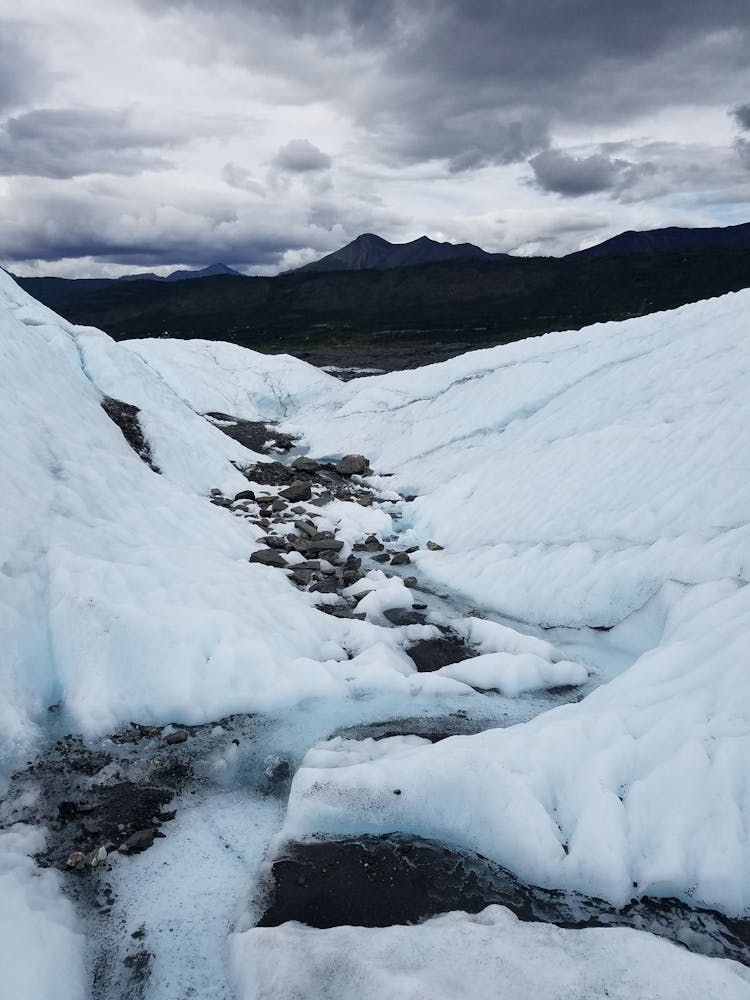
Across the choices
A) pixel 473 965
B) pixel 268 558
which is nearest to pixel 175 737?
pixel 473 965

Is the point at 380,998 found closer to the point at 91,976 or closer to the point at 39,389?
the point at 91,976

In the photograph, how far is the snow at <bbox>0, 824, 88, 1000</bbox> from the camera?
17.3 ft

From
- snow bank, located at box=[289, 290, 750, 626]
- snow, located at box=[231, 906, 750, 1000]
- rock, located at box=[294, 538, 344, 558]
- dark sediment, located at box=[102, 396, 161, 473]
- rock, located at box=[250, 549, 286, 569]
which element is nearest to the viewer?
snow, located at box=[231, 906, 750, 1000]

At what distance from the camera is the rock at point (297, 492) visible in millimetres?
21031

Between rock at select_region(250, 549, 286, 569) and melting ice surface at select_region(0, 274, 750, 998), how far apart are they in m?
1.02

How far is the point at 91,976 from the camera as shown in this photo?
5.60 metres

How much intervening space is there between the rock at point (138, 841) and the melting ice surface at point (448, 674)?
157 mm

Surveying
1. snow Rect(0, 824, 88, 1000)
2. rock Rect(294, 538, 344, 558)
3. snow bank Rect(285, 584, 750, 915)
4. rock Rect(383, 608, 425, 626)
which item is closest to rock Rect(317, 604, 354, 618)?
rock Rect(383, 608, 425, 626)

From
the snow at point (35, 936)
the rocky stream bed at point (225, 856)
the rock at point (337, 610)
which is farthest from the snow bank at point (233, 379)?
the snow at point (35, 936)

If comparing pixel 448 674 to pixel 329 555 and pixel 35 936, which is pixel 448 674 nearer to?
pixel 329 555

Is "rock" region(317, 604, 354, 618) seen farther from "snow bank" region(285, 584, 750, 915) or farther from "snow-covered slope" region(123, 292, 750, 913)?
"snow bank" region(285, 584, 750, 915)

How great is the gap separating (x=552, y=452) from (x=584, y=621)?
7.12m

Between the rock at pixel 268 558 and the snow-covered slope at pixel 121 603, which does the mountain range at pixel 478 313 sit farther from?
the snow-covered slope at pixel 121 603

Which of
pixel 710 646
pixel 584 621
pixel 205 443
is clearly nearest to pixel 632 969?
pixel 710 646
